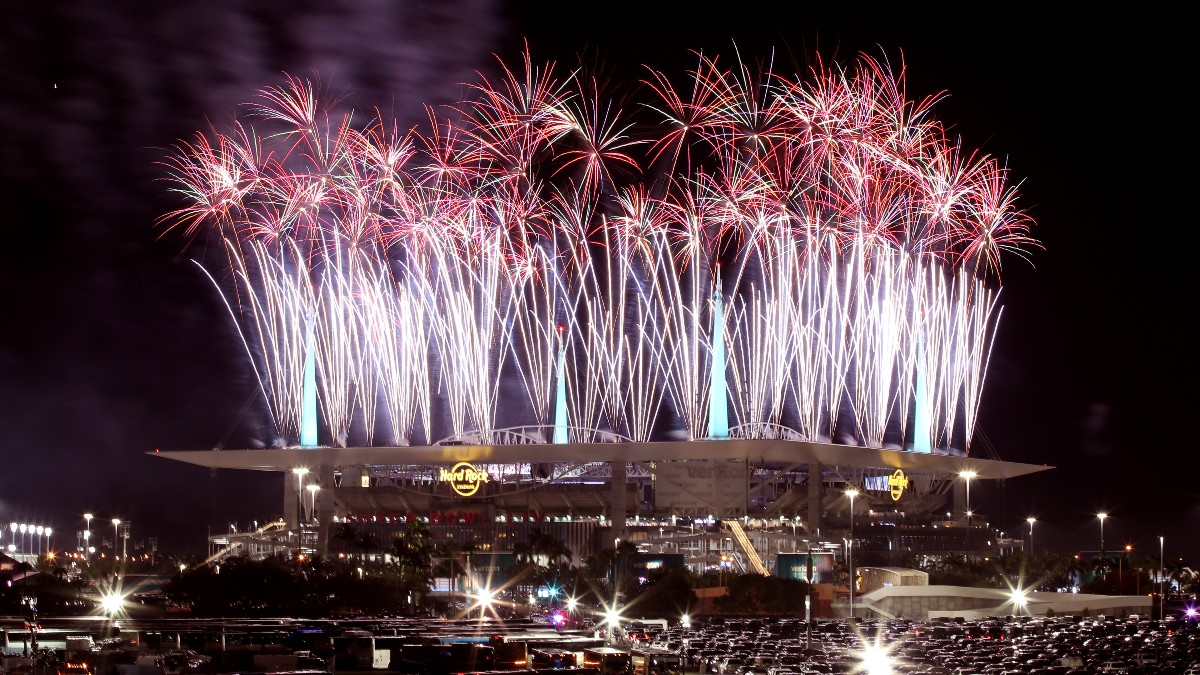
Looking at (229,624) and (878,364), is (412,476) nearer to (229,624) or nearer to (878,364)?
(878,364)

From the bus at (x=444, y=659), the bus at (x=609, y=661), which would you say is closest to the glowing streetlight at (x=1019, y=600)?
the bus at (x=609, y=661)

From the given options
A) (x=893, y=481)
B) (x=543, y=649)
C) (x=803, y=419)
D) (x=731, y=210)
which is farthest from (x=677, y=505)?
(x=543, y=649)

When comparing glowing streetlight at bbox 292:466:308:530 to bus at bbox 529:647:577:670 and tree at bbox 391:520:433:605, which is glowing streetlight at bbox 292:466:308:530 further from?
bus at bbox 529:647:577:670

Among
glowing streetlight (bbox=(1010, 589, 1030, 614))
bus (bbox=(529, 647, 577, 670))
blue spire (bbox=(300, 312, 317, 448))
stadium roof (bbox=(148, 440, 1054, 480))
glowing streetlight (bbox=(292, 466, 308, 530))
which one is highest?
blue spire (bbox=(300, 312, 317, 448))

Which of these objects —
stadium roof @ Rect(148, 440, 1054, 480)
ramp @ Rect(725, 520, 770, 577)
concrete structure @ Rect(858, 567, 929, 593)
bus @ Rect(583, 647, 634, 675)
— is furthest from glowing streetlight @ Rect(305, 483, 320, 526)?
bus @ Rect(583, 647, 634, 675)

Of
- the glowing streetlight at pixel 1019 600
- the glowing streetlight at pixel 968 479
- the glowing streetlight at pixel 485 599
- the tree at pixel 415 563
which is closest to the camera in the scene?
the glowing streetlight at pixel 485 599

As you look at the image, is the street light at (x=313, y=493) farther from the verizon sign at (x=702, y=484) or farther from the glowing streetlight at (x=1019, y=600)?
the glowing streetlight at (x=1019, y=600)

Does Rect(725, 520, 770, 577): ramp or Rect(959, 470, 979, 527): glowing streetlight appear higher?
Rect(959, 470, 979, 527): glowing streetlight
